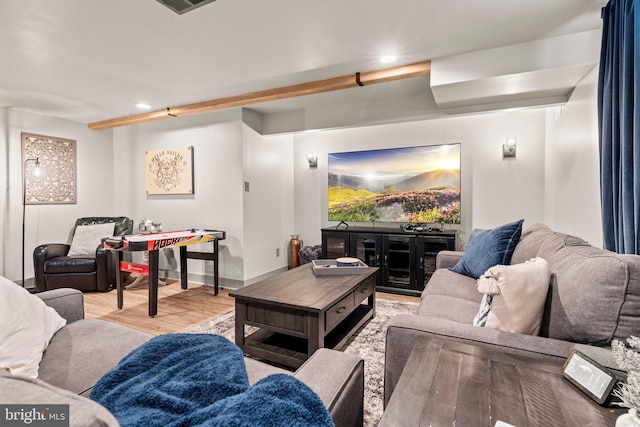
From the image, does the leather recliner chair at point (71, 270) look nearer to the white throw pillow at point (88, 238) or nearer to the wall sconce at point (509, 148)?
the white throw pillow at point (88, 238)

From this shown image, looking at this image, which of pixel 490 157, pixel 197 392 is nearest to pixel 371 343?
pixel 197 392

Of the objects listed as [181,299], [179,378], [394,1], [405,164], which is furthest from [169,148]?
[179,378]

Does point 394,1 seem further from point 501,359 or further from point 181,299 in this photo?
point 181,299

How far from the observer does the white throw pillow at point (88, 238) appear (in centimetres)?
398

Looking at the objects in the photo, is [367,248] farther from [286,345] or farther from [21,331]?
[21,331]

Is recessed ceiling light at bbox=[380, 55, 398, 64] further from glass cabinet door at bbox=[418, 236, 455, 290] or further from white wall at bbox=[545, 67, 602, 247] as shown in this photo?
glass cabinet door at bbox=[418, 236, 455, 290]

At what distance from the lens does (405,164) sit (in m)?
4.14

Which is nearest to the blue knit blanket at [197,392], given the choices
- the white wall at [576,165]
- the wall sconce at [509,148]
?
the white wall at [576,165]

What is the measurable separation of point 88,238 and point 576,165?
543 centimetres

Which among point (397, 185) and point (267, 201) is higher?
point (397, 185)

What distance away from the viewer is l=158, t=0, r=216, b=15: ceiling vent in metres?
1.88

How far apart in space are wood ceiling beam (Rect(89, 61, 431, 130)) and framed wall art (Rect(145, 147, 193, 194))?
1.62ft

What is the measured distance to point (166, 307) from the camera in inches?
131

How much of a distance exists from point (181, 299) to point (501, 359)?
344 centimetres
